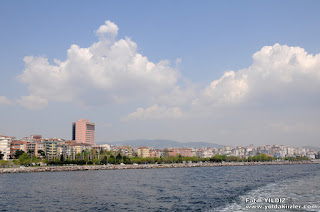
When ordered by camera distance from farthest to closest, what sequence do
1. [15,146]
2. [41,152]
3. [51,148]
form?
[51,148] → [41,152] → [15,146]

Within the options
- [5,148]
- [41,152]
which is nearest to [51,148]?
[41,152]

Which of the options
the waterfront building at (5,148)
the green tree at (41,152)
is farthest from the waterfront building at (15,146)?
the waterfront building at (5,148)

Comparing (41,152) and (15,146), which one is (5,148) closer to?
(15,146)

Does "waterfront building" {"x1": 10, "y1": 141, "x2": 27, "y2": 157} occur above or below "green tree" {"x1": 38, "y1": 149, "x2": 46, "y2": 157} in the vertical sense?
above

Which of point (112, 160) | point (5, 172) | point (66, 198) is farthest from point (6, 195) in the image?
point (112, 160)

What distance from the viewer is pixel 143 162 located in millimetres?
178250

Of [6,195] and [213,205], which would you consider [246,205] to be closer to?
[213,205]

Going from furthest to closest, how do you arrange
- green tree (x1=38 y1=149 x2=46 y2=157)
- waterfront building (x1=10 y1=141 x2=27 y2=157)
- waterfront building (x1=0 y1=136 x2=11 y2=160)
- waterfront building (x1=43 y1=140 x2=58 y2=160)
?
waterfront building (x1=43 y1=140 x2=58 y2=160) → green tree (x1=38 y1=149 x2=46 y2=157) → waterfront building (x1=10 y1=141 x2=27 y2=157) → waterfront building (x1=0 y1=136 x2=11 y2=160)

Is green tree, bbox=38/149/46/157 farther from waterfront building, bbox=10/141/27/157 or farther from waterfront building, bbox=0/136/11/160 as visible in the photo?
waterfront building, bbox=0/136/11/160

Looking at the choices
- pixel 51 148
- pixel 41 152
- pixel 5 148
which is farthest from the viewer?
pixel 51 148

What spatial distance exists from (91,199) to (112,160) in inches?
4571

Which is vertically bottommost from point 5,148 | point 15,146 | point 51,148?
point 51,148

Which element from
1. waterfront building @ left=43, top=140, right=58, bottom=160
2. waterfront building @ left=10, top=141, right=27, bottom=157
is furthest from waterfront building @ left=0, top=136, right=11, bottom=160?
waterfront building @ left=43, top=140, right=58, bottom=160

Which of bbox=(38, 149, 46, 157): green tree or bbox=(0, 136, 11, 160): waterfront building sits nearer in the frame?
bbox=(0, 136, 11, 160): waterfront building
